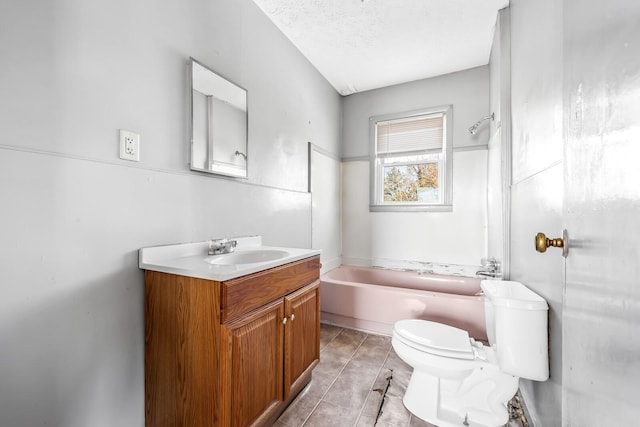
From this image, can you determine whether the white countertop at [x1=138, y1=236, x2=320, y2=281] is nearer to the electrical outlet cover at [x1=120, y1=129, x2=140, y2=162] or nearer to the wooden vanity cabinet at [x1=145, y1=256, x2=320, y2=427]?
the wooden vanity cabinet at [x1=145, y1=256, x2=320, y2=427]

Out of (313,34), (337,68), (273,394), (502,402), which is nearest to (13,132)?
(273,394)

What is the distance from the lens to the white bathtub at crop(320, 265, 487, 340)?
2141 millimetres

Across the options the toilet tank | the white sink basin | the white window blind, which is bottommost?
the toilet tank

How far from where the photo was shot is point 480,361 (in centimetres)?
134

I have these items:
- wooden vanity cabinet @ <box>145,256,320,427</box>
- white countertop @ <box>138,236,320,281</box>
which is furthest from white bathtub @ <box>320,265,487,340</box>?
wooden vanity cabinet @ <box>145,256,320,427</box>

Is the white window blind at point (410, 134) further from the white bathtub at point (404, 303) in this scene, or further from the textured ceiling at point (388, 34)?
the white bathtub at point (404, 303)

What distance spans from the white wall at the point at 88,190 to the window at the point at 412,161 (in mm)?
2134

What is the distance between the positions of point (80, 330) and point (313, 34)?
248cm

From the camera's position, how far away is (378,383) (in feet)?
5.70

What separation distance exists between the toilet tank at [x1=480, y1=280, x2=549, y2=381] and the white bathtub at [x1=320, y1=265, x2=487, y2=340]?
0.95 metres

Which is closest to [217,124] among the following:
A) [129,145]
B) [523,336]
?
[129,145]

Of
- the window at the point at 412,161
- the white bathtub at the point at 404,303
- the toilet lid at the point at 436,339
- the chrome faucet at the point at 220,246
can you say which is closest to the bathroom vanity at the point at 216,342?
the chrome faucet at the point at 220,246

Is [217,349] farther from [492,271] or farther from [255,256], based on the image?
[492,271]

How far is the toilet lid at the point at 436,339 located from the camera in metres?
1.38
